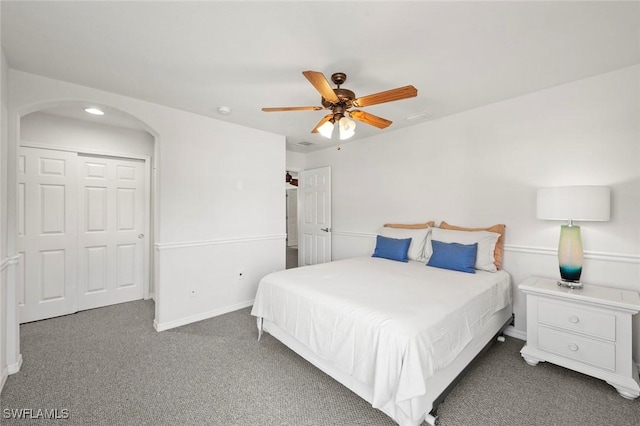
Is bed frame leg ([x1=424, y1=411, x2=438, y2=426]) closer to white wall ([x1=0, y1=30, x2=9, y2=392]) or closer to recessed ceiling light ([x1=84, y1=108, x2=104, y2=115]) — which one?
white wall ([x1=0, y1=30, x2=9, y2=392])

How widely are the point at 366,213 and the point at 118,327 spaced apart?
11.1 feet

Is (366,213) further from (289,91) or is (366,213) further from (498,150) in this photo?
(289,91)

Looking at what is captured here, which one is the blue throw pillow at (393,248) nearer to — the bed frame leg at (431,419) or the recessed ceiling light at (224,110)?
the bed frame leg at (431,419)

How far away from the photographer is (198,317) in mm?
3172

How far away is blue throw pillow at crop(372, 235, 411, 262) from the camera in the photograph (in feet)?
10.7

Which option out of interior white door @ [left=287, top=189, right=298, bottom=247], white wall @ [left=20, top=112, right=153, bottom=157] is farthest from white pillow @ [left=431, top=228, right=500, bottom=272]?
interior white door @ [left=287, top=189, right=298, bottom=247]

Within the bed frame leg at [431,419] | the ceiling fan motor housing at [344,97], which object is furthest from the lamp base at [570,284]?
the ceiling fan motor housing at [344,97]

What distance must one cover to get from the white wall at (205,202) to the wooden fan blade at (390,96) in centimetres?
201

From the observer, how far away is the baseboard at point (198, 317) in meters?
2.90

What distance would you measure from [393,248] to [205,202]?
2.34 m

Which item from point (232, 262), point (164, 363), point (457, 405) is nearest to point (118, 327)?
point (164, 363)

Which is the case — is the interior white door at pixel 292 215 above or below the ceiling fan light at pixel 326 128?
below

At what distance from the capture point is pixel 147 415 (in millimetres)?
1689

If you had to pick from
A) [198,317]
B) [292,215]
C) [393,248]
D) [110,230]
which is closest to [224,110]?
[110,230]
